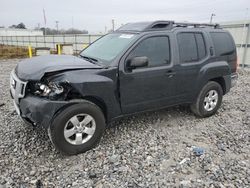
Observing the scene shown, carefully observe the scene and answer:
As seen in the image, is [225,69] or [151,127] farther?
[225,69]

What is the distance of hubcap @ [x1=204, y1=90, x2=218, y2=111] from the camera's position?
4.73 meters

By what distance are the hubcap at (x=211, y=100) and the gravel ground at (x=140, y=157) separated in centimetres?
33

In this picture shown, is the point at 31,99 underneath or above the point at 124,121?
above

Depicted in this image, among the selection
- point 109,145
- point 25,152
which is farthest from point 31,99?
point 109,145

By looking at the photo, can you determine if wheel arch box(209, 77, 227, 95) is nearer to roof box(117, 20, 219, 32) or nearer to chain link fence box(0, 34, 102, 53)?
roof box(117, 20, 219, 32)

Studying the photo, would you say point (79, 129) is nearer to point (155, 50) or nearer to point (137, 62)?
point (137, 62)

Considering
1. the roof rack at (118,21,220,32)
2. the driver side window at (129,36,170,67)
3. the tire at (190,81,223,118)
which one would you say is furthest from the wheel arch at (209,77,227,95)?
the driver side window at (129,36,170,67)

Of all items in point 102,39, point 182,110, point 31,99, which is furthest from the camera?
point 182,110

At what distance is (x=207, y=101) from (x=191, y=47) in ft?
4.11

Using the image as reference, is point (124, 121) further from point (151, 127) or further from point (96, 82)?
point (96, 82)

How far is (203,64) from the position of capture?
173 inches

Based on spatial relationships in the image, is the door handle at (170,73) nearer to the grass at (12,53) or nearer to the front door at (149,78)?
the front door at (149,78)

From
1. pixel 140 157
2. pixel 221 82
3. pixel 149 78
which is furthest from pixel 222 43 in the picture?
pixel 140 157

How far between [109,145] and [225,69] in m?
3.00
